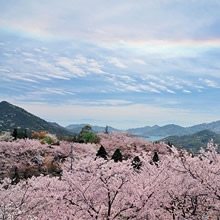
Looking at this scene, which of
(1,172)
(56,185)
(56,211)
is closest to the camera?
(56,211)

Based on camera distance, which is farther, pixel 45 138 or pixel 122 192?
pixel 45 138

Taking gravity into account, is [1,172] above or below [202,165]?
below

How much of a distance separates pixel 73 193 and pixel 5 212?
3558 mm

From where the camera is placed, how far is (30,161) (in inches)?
1321

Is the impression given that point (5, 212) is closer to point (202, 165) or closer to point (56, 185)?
point (56, 185)

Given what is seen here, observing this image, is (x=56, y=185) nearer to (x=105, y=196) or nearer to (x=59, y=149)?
(x=105, y=196)

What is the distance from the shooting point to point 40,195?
11.9m

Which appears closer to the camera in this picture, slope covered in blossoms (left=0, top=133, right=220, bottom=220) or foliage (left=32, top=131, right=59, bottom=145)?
slope covered in blossoms (left=0, top=133, right=220, bottom=220)

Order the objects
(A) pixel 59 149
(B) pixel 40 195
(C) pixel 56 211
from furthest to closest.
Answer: (A) pixel 59 149, (B) pixel 40 195, (C) pixel 56 211

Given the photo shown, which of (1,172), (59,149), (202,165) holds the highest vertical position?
(202,165)

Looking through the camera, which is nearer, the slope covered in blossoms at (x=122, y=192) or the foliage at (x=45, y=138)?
the slope covered in blossoms at (x=122, y=192)

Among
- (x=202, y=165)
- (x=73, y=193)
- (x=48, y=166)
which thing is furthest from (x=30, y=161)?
(x=202, y=165)

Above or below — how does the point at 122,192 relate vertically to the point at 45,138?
above

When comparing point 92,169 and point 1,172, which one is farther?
point 1,172
